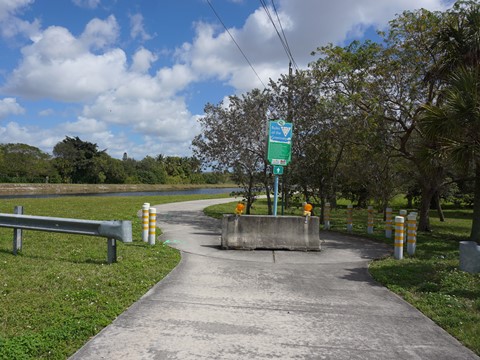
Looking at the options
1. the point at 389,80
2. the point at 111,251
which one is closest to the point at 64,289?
the point at 111,251

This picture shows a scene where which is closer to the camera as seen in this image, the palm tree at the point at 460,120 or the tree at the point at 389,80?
the palm tree at the point at 460,120

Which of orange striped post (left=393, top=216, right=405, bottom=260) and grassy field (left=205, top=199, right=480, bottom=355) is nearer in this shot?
grassy field (left=205, top=199, right=480, bottom=355)

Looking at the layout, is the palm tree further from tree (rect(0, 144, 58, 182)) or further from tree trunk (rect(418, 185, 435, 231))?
tree (rect(0, 144, 58, 182))

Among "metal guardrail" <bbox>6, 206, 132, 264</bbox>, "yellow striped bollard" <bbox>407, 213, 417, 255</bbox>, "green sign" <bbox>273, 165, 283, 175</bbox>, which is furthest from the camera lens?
"green sign" <bbox>273, 165, 283, 175</bbox>

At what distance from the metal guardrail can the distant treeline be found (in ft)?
153

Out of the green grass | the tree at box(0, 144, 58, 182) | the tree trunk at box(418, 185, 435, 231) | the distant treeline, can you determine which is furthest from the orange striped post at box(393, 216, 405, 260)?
the tree at box(0, 144, 58, 182)

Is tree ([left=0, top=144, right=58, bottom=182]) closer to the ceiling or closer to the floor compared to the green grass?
closer to the ceiling

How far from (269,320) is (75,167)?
8105 cm

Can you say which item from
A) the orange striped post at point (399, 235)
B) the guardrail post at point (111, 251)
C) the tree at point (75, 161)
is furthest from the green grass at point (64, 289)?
the tree at point (75, 161)

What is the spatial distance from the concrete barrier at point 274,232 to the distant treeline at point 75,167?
4454cm

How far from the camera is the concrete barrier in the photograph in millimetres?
10023

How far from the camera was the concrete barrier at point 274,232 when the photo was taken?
395 inches

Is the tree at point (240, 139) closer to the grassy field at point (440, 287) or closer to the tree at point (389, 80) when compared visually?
the tree at point (389, 80)

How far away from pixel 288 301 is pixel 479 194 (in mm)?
9383
